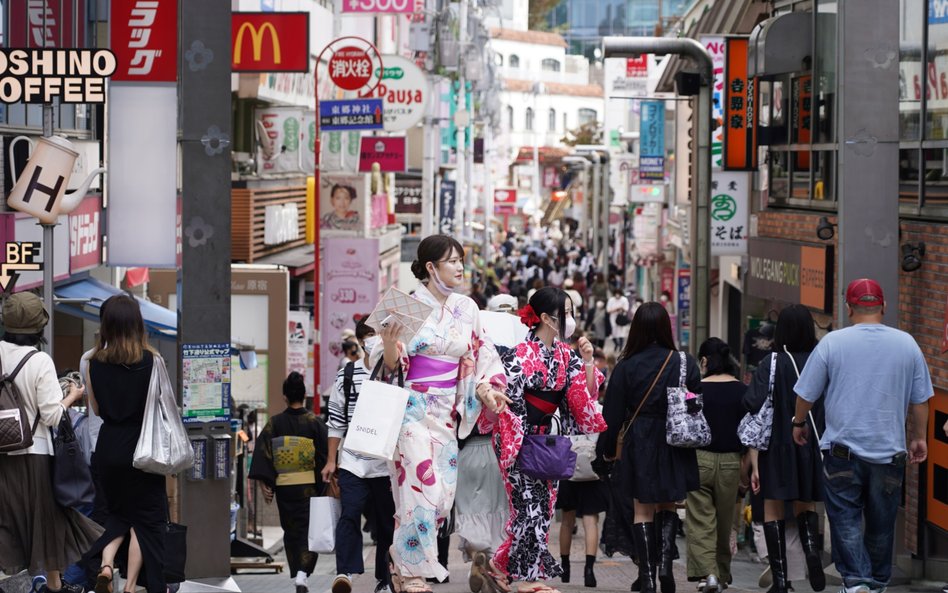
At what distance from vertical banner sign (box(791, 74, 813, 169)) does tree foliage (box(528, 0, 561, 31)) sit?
292 ft

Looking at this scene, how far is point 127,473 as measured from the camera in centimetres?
780

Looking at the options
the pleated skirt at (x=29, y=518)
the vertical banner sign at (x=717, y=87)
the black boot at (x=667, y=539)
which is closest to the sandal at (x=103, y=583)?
the pleated skirt at (x=29, y=518)

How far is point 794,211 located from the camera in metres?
16.8

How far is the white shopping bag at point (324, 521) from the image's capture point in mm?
8797

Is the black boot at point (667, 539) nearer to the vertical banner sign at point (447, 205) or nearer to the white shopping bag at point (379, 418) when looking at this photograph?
the white shopping bag at point (379, 418)

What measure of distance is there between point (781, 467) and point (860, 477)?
864 millimetres

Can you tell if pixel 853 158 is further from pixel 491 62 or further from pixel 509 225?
pixel 509 225

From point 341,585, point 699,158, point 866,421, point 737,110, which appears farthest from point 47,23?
point 866,421

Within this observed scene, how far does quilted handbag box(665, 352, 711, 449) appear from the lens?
342 inches

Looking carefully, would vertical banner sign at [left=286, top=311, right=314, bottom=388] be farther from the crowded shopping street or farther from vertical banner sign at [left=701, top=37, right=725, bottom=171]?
vertical banner sign at [left=701, top=37, right=725, bottom=171]

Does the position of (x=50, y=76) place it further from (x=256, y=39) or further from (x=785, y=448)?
(x=785, y=448)

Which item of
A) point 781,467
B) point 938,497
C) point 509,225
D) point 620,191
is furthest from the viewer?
point 509,225

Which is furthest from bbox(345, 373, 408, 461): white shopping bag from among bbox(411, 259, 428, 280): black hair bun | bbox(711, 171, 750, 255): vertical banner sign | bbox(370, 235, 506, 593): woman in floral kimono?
bbox(711, 171, 750, 255): vertical banner sign

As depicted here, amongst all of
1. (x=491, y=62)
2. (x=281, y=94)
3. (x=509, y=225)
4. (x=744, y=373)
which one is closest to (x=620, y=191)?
(x=491, y=62)
